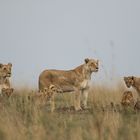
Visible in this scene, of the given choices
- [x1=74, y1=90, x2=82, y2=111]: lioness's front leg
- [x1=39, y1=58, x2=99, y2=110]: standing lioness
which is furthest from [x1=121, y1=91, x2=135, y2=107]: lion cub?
[x1=39, y1=58, x2=99, y2=110]: standing lioness

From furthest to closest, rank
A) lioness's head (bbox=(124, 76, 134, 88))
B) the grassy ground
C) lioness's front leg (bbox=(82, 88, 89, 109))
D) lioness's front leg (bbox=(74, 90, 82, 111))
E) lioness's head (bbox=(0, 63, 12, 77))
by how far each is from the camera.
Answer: lioness's head (bbox=(0, 63, 12, 77)), lioness's front leg (bbox=(82, 88, 89, 109)), lioness's head (bbox=(124, 76, 134, 88)), lioness's front leg (bbox=(74, 90, 82, 111)), the grassy ground

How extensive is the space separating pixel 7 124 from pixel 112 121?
6.26 feet

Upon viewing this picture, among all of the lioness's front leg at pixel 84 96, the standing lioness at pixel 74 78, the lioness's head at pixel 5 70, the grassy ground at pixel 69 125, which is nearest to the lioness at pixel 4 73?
the lioness's head at pixel 5 70

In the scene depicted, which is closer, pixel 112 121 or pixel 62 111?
pixel 112 121

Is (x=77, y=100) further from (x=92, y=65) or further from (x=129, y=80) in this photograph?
(x=129, y=80)

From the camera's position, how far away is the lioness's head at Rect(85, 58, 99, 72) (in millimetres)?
15322

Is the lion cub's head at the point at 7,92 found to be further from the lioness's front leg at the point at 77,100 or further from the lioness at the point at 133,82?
the lioness at the point at 133,82

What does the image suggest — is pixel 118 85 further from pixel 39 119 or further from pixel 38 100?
pixel 39 119

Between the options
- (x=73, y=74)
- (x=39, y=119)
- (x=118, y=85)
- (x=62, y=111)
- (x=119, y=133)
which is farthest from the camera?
(x=73, y=74)

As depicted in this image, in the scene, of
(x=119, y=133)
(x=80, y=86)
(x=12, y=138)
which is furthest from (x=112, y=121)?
(x=80, y=86)

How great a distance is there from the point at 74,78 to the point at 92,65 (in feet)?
2.80

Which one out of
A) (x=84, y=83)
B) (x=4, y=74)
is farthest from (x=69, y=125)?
(x=4, y=74)

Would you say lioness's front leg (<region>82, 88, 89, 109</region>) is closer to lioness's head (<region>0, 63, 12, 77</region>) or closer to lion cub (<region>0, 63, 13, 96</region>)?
lion cub (<region>0, 63, 13, 96</region>)

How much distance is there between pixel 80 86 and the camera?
608 inches
